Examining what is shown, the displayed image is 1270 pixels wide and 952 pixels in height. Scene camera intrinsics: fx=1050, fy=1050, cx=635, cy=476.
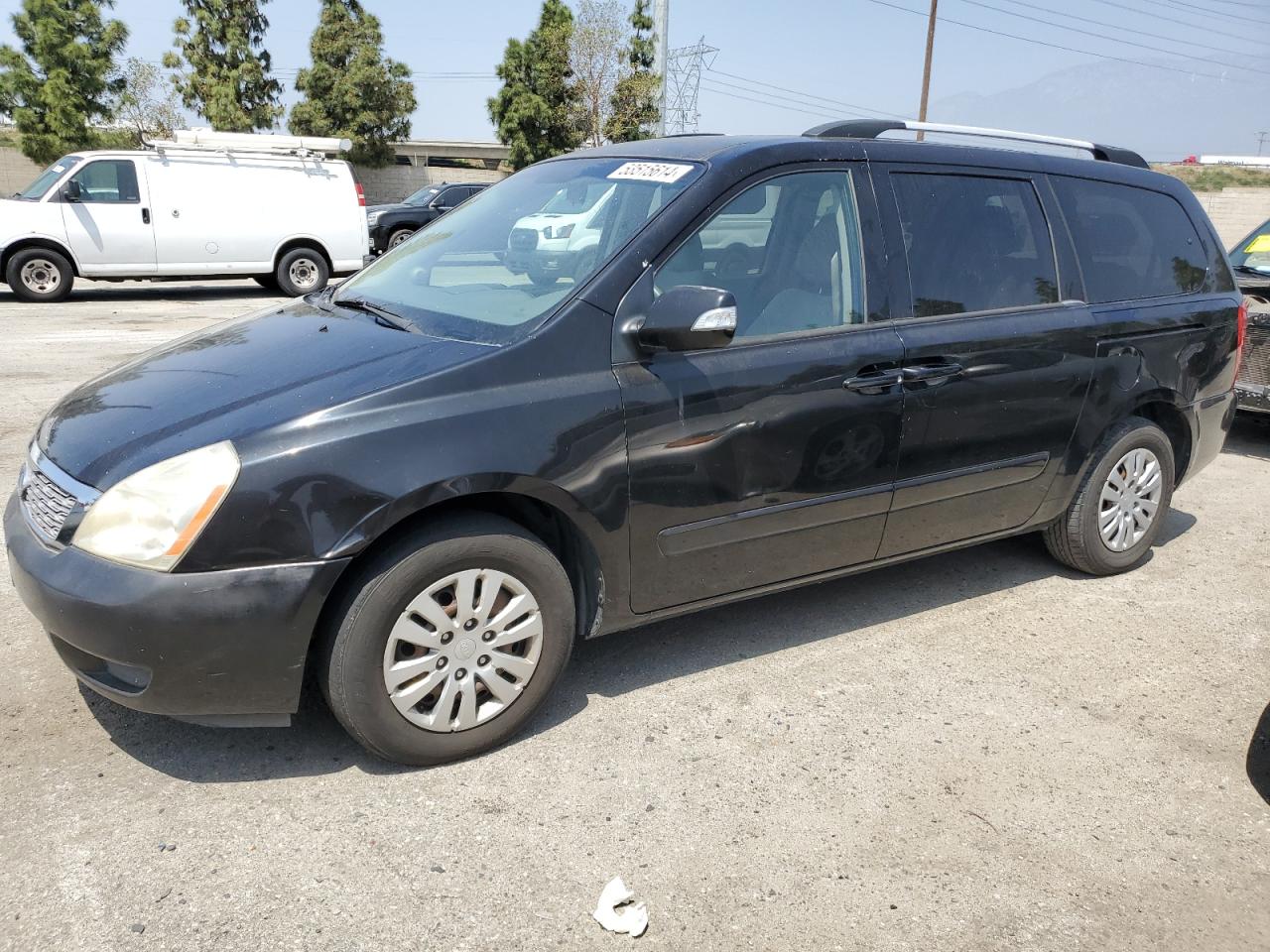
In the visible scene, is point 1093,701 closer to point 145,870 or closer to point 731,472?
point 731,472

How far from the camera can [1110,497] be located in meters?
4.75

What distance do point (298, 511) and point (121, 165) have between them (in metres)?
12.9

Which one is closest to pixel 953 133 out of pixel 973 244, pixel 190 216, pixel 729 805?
pixel 973 244

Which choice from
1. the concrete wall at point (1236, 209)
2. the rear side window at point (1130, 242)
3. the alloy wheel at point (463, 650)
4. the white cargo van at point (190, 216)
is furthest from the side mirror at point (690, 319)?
the concrete wall at point (1236, 209)

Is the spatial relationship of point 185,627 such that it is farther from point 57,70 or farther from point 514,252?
point 57,70

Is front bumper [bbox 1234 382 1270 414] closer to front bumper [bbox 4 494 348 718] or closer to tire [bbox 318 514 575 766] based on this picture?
tire [bbox 318 514 575 766]

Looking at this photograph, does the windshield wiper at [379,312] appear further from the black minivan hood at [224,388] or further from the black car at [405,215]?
the black car at [405,215]

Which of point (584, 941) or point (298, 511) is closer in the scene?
point (584, 941)

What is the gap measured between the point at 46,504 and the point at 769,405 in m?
2.18

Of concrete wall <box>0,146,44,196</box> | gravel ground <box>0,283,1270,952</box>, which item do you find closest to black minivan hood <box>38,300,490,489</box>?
gravel ground <box>0,283,1270,952</box>

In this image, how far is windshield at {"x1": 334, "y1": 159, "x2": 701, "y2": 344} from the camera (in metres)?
3.35

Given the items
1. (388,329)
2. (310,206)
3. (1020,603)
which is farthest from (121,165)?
(1020,603)

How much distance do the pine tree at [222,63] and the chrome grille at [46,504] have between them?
131 ft

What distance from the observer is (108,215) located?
1357 cm
